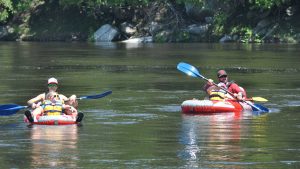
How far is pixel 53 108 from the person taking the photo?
2416 cm

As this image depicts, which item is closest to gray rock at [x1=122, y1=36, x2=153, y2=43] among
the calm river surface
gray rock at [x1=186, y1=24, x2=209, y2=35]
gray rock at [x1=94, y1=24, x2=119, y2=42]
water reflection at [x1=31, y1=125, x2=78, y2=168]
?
gray rock at [x1=94, y1=24, x2=119, y2=42]

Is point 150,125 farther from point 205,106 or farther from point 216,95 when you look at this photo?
point 216,95

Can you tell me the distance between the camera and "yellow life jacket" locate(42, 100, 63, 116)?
2411 centimetres

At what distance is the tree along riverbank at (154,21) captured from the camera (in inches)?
3150

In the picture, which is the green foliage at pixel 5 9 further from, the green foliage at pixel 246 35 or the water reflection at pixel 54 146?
the water reflection at pixel 54 146

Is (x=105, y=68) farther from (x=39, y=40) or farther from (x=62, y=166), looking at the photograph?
(x=39, y=40)

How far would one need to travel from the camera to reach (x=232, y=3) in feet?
278

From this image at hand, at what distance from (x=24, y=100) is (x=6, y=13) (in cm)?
6298

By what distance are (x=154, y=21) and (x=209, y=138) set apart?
67.7 m

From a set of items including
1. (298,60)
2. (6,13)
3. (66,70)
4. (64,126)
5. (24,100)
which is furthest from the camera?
(6,13)

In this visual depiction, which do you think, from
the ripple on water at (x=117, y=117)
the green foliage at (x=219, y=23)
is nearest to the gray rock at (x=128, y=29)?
the green foliage at (x=219, y=23)

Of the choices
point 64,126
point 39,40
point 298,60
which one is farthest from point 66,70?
point 39,40

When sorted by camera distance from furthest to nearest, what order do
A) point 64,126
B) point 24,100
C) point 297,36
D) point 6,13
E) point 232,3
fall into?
point 6,13
point 232,3
point 297,36
point 24,100
point 64,126

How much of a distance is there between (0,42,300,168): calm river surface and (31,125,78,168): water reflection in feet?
0.06
